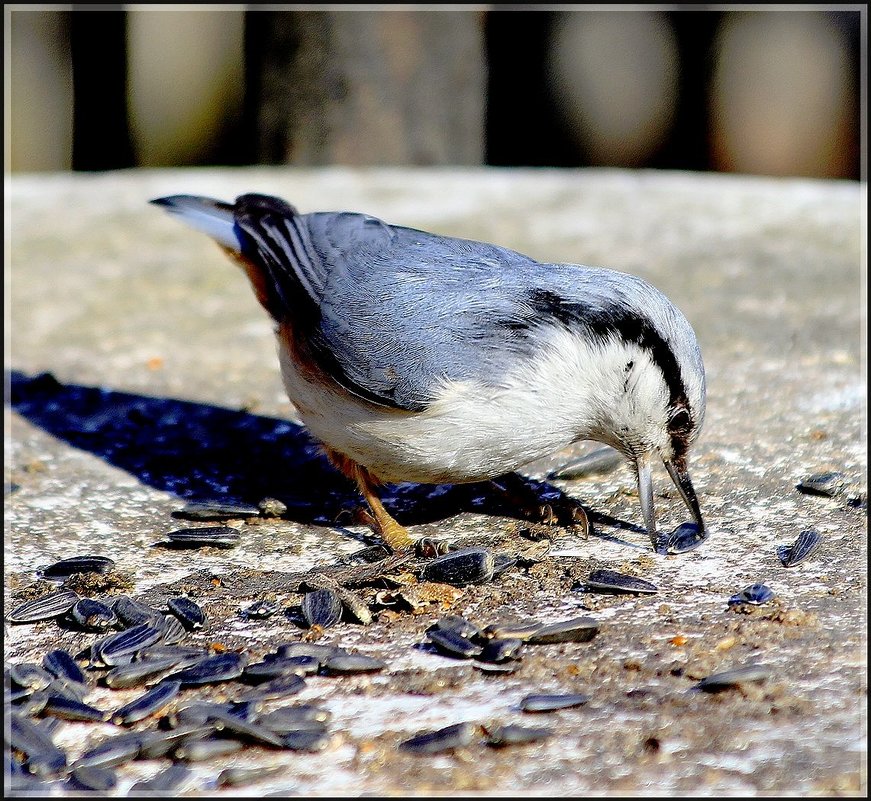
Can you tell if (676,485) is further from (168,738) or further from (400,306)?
(168,738)

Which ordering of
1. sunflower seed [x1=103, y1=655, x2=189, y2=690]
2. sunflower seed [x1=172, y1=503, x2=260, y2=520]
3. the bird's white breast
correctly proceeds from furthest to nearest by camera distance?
1. sunflower seed [x1=172, y1=503, x2=260, y2=520]
2. the bird's white breast
3. sunflower seed [x1=103, y1=655, x2=189, y2=690]

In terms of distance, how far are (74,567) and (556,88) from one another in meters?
10.1

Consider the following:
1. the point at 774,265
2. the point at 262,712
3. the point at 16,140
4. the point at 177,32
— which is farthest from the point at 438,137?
the point at 262,712

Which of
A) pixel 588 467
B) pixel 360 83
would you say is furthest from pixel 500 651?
pixel 360 83

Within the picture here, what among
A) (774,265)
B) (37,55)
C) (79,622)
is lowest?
(79,622)

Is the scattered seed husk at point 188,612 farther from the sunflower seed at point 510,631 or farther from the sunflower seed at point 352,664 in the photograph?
the sunflower seed at point 510,631

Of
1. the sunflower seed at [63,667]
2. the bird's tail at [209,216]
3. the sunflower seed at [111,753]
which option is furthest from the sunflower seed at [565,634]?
the bird's tail at [209,216]

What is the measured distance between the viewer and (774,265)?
6.30 meters

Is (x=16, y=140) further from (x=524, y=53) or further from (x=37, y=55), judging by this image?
(x=524, y=53)

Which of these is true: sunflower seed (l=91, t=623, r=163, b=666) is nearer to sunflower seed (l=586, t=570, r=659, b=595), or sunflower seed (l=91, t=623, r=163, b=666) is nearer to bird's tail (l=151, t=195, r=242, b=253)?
sunflower seed (l=586, t=570, r=659, b=595)

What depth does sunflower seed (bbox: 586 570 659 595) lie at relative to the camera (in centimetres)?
317

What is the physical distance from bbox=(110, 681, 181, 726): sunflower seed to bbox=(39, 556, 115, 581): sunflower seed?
835 millimetres

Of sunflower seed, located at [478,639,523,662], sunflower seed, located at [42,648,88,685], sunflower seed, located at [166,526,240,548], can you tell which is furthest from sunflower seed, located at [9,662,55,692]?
sunflower seed, located at [478,639,523,662]

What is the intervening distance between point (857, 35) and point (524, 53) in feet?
11.5
